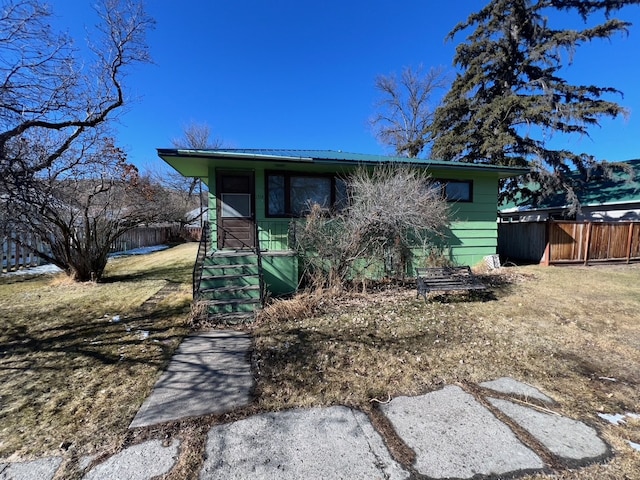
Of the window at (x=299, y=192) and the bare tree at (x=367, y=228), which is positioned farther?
the window at (x=299, y=192)

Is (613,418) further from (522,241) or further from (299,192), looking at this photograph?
(522,241)

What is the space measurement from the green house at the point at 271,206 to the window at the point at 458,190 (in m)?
0.03

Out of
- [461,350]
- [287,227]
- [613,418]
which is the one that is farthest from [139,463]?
[287,227]

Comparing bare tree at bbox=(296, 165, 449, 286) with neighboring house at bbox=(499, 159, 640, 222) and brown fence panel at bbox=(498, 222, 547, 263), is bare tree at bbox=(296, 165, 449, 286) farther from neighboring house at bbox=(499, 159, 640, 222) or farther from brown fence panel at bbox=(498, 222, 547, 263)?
neighboring house at bbox=(499, 159, 640, 222)

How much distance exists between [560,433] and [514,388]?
0.65 m

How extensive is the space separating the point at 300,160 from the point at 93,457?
567 cm

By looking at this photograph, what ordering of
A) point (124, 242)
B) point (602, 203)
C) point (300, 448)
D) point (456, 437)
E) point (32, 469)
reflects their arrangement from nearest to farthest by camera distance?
1. point (32, 469)
2. point (300, 448)
3. point (456, 437)
4. point (602, 203)
5. point (124, 242)

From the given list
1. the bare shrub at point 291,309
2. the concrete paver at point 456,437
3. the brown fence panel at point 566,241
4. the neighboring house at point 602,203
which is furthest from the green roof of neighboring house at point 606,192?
the concrete paver at point 456,437

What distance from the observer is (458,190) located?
855cm

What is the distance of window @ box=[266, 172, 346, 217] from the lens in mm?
7242

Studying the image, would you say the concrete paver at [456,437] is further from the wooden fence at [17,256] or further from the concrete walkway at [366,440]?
the wooden fence at [17,256]

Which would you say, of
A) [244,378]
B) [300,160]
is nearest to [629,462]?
[244,378]

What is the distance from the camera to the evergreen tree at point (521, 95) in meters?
12.4

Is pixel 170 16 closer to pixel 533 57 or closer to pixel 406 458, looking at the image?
pixel 406 458
